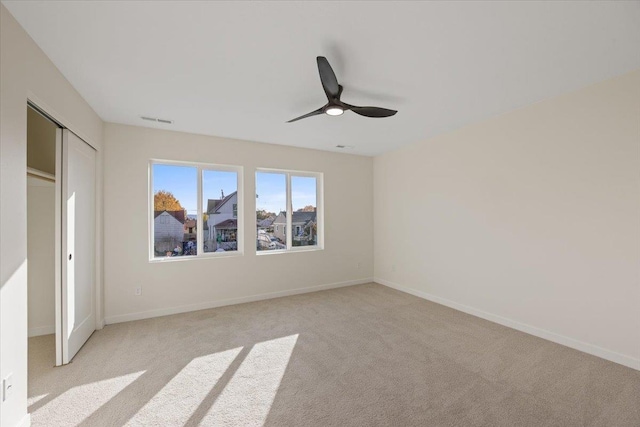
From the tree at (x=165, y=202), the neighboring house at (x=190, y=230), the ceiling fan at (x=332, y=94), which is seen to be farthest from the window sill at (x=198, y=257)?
the ceiling fan at (x=332, y=94)

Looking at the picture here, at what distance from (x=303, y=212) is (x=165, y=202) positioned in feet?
7.30

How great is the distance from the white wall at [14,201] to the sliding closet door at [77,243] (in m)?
0.80

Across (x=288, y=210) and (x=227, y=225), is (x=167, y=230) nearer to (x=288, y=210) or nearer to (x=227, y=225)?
(x=227, y=225)

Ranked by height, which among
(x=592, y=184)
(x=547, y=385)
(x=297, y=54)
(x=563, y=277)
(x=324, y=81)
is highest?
(x=297, y=54)

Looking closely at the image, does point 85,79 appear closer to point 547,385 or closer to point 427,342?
point 427,342

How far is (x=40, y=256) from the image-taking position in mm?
3156

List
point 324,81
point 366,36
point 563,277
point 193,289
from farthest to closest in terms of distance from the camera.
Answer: point 193,289 → point 563,277 → point 324,81 → point 366,36

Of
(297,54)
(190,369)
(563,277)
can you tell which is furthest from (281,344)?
(563,277)

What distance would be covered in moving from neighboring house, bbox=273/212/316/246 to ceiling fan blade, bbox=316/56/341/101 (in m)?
2.94

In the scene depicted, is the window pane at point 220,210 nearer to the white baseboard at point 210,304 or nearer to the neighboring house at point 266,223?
the neighboring house at point 266,223

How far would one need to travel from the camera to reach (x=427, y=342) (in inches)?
117

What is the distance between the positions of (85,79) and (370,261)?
4919 millimetres

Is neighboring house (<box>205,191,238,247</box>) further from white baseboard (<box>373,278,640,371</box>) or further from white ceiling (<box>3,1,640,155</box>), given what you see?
white baseboard (<box>373,278,640,371</box>)

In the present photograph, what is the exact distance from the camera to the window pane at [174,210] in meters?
3.97
